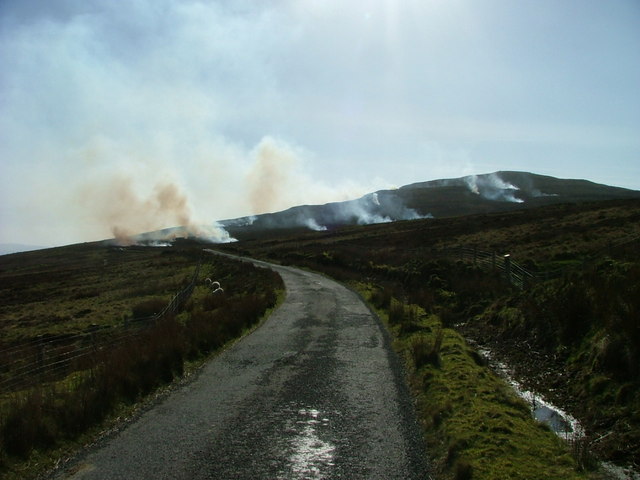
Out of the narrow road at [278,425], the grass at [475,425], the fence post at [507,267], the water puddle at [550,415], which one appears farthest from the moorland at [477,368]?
the narrow road at [278,425]

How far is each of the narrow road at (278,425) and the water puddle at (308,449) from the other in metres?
0.02

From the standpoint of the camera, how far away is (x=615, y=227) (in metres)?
34.8

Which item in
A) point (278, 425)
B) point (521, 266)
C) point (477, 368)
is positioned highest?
point (521, 266)

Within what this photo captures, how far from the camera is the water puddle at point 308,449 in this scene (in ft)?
22.2

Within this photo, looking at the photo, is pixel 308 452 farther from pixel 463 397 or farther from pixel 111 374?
pixel 111 374

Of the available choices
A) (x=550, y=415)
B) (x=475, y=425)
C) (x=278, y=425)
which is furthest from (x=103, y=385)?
(x=550, y=415)

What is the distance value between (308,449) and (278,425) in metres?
1.22

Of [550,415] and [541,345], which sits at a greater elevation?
[541,345]

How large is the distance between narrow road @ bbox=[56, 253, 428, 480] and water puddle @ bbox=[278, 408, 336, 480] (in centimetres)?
2

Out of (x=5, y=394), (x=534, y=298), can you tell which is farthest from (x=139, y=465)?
(x=534, y=298)

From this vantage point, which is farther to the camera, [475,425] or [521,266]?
[521,266]

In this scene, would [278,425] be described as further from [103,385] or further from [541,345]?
[541,345]

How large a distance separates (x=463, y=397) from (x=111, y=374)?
7799 millimetres

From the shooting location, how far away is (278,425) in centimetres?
862
